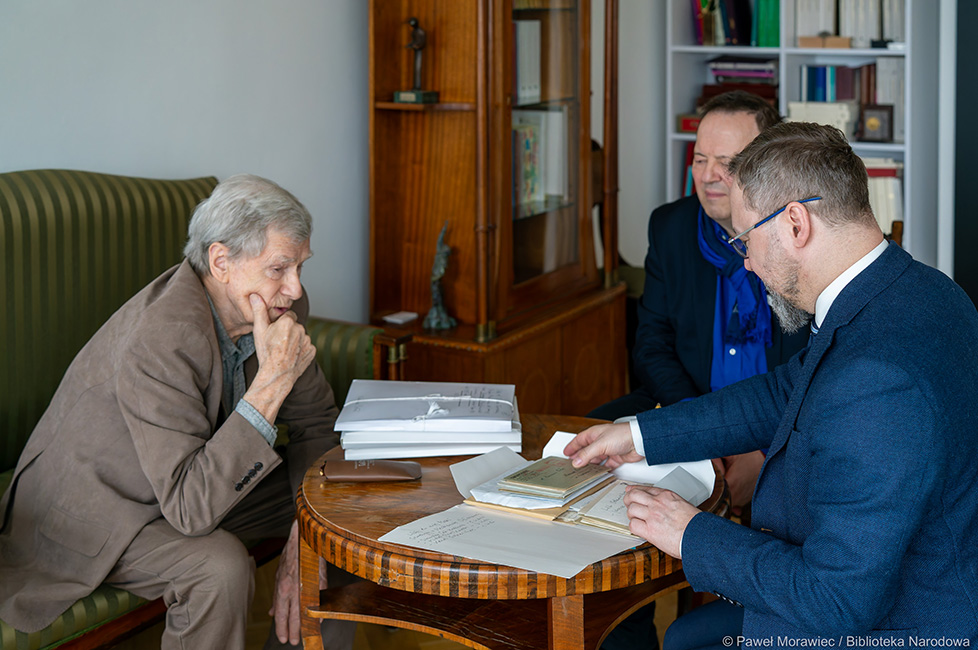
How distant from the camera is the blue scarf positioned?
2.32 meters

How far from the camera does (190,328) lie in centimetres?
179

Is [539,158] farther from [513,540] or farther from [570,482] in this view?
[513,540]

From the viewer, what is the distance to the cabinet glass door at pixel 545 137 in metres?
3.24

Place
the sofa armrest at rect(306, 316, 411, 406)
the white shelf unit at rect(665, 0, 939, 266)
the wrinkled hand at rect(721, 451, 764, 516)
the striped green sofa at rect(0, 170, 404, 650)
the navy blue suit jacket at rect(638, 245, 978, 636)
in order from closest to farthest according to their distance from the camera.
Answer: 1. the navy blue suit jacket at rect(638, 245, 978, 636)
2. the wrinkled hand at rect(721, 451, 764, 516)
3. the striped green sofa at rect(0, 170, 404, 650)
4. the sofa armrest at rect(306, 316, 411, 406)
5. the white shelf unit at rect(665, 0, 939, 266)

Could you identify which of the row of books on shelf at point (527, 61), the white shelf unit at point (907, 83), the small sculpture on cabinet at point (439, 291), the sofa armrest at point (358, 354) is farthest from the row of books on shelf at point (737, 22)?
the sofa armrest at point (358, 354)

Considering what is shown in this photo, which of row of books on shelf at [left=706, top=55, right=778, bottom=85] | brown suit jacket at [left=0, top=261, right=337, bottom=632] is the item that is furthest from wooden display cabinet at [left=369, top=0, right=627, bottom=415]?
row of books on shelf at [left=706, top=55, right=778, bottom=85]

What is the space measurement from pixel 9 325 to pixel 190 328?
653mm

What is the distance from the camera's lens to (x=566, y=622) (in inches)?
55.6

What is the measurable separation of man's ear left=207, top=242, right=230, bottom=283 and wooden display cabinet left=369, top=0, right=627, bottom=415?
1145 millimetres

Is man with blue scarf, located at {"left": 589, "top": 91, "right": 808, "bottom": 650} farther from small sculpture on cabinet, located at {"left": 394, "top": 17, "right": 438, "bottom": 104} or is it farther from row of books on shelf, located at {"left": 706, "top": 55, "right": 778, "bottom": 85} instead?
row of books on shelf, located at {"left": 706, "top": 55, "right": 778, "bottom": 85}

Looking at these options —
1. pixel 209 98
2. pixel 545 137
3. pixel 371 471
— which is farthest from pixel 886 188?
pixel 371 471

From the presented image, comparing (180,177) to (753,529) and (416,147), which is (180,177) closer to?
(416,147)

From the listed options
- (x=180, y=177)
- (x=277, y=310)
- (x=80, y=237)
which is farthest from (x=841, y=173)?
(x=180, y=177)

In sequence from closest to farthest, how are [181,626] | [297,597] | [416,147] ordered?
[181,626]
[297,597]
[416,147]
